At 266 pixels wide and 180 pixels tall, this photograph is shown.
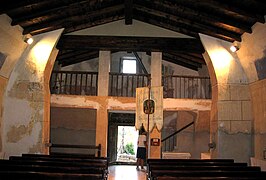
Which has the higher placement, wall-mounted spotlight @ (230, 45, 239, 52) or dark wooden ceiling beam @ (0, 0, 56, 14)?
dark wooden ceiling beam @ (0, 0, 56, 14)

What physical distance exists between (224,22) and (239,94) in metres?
1.92

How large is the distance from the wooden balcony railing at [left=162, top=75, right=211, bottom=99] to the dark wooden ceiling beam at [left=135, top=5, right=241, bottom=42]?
4.06 metres

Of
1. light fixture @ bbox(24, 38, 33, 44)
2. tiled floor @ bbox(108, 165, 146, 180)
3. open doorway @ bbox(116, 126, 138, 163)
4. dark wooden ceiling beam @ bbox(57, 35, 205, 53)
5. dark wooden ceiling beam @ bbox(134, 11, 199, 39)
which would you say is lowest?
tiled floor @ bbox(108, 165, 146, 180)

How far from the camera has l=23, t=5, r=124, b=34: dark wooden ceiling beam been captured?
6689mm

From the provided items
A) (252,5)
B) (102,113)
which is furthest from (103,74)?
(252,5)

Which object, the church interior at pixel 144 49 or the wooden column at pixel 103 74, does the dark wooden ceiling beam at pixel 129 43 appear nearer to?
the church interior at pixel 144 49

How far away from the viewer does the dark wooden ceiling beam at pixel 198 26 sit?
6.73 metres

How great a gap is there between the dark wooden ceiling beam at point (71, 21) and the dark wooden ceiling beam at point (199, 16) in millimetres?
839

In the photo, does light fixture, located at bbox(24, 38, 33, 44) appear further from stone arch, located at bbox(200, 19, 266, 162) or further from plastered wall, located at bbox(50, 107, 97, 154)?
plastered wall, located at bbox(50, 107, 97, 154)

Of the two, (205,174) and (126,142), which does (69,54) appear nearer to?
(126,142)

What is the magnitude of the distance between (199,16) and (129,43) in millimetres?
2435

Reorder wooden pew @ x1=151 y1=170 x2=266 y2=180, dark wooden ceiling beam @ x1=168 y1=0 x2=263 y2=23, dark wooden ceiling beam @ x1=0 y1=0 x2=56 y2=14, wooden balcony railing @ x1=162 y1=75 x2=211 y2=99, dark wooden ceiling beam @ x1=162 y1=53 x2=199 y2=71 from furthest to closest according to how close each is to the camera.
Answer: dark wooden ceiling beam @ x1=162 y1=53 x2=199 y2=71 → wooden balcony railing @ x1=162 y1=75 x2=211 y2=99 → dark wooden ceiling beam @ x1=168 y1=0 x2=263 y2=23 → dark wooden ceiling beam @ x1=0 y1=0 x2=56 y2=14 → wooden pew @ x1=151 y1=170 x2=266 y2=180

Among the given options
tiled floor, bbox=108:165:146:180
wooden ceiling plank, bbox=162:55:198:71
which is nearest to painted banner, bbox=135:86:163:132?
tiled floor, bbox=108:165:146:180

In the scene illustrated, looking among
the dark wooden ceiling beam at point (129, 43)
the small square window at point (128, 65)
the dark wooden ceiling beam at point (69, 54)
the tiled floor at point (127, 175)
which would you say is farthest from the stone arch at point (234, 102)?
the small square window at point (128, 65)
